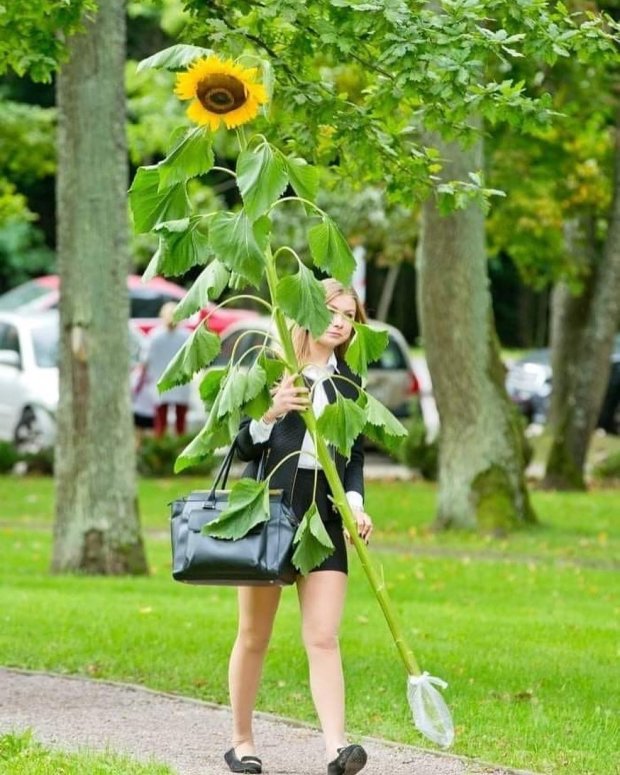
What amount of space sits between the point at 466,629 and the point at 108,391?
3514mm

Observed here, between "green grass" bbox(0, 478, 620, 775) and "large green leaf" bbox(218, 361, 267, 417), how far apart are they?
5.94 ft

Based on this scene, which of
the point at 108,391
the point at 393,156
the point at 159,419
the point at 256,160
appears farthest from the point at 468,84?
the point at 159,419

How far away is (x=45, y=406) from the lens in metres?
25.5

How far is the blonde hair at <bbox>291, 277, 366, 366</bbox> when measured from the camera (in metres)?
6.93

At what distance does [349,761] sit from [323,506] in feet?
2.85

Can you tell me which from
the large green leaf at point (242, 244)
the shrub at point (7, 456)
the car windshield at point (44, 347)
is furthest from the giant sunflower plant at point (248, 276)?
the car windshield at point (44, 347)

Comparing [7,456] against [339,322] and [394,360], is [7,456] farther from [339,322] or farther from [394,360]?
[339,322]

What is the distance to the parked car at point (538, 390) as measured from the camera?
1328 inches

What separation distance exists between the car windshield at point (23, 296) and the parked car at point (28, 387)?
9370mm

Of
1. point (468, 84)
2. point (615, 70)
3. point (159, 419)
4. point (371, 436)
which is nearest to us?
point (371, 436)

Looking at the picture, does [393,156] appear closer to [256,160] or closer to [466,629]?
[256,160]

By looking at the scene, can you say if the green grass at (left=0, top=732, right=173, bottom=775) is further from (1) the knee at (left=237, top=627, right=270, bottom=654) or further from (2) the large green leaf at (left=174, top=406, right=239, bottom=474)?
(2) the large green leaf at (left=174, top=406, right=239, bottom=474)

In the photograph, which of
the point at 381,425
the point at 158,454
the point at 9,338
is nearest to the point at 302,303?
the point at 381,425

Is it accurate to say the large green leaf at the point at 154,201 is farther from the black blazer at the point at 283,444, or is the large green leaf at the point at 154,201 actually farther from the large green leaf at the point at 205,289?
the black blazer at the point at 283,444
